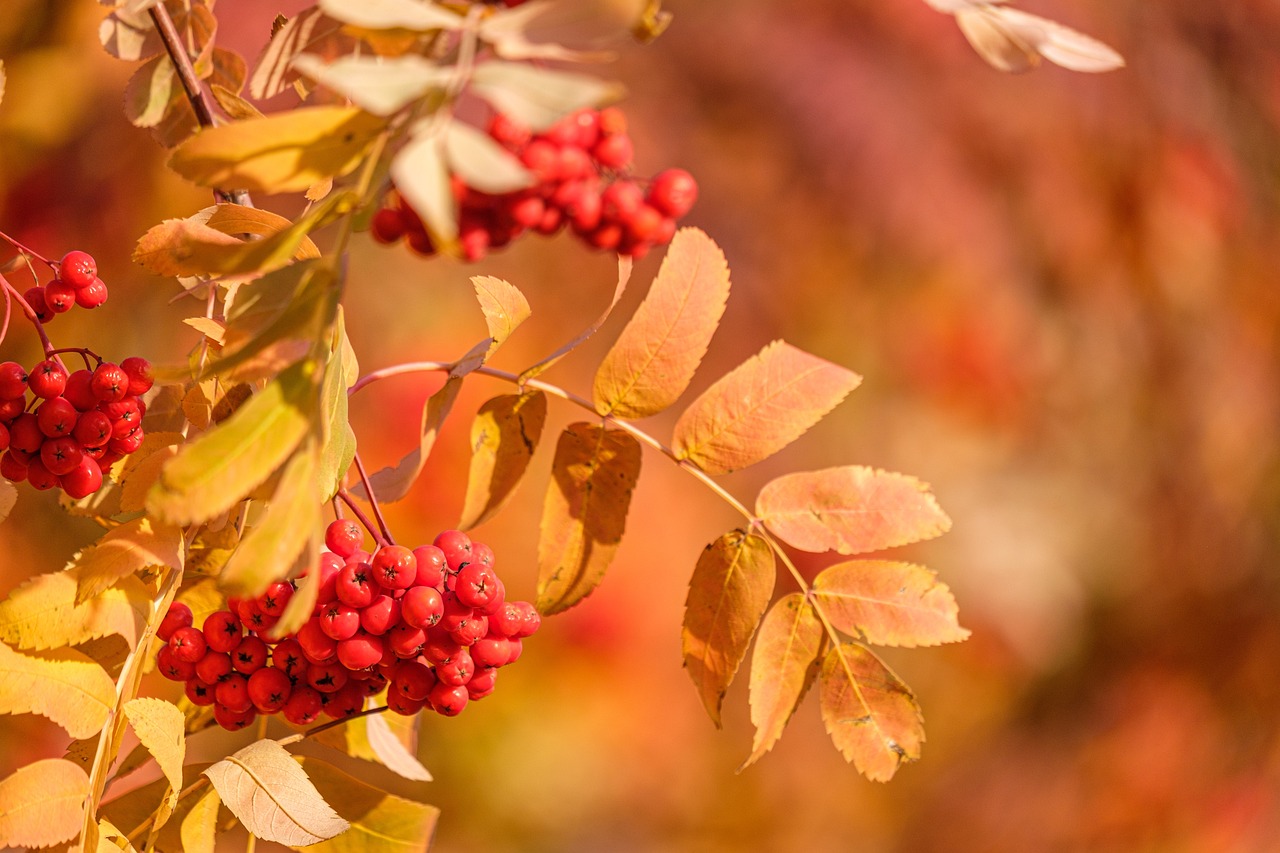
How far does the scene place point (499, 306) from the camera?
0.55m

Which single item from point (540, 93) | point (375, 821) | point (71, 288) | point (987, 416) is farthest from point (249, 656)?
point (987, 416)

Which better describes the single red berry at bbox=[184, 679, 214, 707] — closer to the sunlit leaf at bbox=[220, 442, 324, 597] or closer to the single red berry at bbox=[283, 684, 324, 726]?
the single red berry at bbox=[283, 684, 324, 726]

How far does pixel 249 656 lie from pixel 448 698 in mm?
98

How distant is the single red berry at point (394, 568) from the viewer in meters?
0.47

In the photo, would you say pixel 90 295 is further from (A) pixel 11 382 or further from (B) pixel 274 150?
(B) pixel 274 150

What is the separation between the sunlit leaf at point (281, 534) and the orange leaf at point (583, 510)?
0.74ft

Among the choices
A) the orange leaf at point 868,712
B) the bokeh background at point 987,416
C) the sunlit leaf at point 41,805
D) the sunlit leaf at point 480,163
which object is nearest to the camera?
the sunlit leaf at point 480,163

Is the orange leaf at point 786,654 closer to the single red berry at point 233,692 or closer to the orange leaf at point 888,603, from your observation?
the orange leaf at point 888,603

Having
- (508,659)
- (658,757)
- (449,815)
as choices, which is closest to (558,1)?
(508,659)

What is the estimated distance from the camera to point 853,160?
309cm

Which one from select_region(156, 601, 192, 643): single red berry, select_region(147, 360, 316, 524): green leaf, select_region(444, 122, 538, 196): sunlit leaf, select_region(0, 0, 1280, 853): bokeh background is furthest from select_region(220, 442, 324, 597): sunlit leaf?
select_region(0, 0, 1280, 853): bokeh background

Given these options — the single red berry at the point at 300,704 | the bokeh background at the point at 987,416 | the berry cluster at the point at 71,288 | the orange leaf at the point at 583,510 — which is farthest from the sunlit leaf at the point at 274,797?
the bokeh background at the point at 987,416

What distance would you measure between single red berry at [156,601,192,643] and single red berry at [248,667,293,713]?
0.06 meters

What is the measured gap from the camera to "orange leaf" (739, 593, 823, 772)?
0.55 metres
